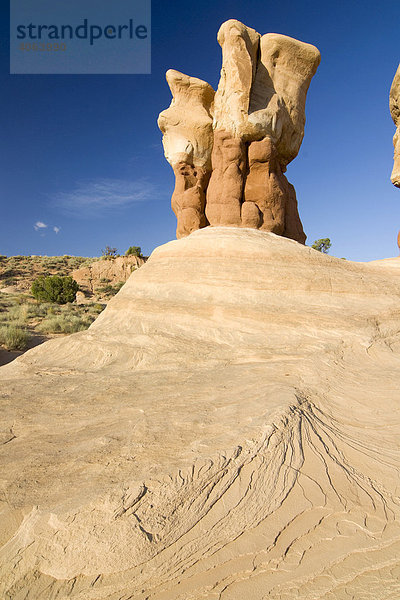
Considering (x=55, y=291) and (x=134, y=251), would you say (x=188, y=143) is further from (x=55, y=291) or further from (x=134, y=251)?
(x=134, y=251)

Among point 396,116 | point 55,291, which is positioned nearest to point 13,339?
point 55,291

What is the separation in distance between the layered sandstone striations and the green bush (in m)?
22.7

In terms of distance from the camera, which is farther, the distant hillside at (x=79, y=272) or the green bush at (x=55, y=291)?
the distant hillside at (x=79, y=272)

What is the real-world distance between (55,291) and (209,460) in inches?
1079

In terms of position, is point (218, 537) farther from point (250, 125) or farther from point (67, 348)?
point (250, 125)

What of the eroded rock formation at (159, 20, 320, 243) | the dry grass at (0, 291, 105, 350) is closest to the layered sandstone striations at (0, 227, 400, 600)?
the eroded rock formation at (159, 20, 320, 243)

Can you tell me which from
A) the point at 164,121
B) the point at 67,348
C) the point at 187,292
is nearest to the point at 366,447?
the point at 187,292

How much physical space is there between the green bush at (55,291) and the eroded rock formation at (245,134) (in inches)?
782

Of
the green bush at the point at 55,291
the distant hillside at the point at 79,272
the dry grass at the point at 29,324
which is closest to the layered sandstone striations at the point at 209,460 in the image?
the dry grass at the point at 29,324

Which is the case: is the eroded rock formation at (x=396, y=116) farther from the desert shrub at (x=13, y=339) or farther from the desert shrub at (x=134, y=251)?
the desert shrub at (x=134, y=251)

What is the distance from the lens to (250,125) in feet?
28.3

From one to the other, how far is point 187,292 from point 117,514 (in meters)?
4.48

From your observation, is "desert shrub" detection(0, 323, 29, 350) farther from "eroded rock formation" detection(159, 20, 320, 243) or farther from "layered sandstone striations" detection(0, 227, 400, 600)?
"eroded rock formation" detection(159, 20, 320, 243)

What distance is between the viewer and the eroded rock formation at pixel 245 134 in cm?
870
